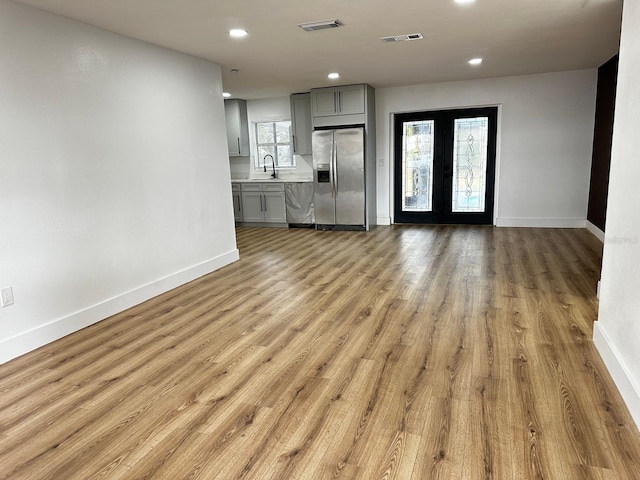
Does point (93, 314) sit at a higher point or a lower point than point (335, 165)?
lower

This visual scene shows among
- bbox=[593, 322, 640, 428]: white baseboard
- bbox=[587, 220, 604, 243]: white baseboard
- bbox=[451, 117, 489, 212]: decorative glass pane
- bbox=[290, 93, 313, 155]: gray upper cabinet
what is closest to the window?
bbox=[290, 93, 313, 155]: gray upper cabinet

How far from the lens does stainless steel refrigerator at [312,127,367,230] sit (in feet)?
23.4

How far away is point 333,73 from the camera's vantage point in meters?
5.99

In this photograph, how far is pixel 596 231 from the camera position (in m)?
6.07

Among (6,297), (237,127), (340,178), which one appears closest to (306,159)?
(340,178)

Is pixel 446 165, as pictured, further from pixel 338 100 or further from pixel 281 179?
pixel 281 179

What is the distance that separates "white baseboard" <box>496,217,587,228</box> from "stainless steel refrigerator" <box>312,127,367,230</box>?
2.44 m

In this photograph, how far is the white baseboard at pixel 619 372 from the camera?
78.4 inches

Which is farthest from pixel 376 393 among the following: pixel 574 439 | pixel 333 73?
pixel 333 73

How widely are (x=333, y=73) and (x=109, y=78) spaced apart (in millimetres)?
3267

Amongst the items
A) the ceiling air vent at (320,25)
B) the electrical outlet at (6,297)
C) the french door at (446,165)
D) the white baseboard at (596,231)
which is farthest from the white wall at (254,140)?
the electrical outlet at (6,297)

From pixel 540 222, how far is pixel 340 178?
11.4ft

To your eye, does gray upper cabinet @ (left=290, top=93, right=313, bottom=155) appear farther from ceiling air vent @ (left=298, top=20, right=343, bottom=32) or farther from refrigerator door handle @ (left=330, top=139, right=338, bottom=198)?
ceiling air vent @ (left=298, top=20, right=343, bottom=32)

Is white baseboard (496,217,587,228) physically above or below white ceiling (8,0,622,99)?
below
